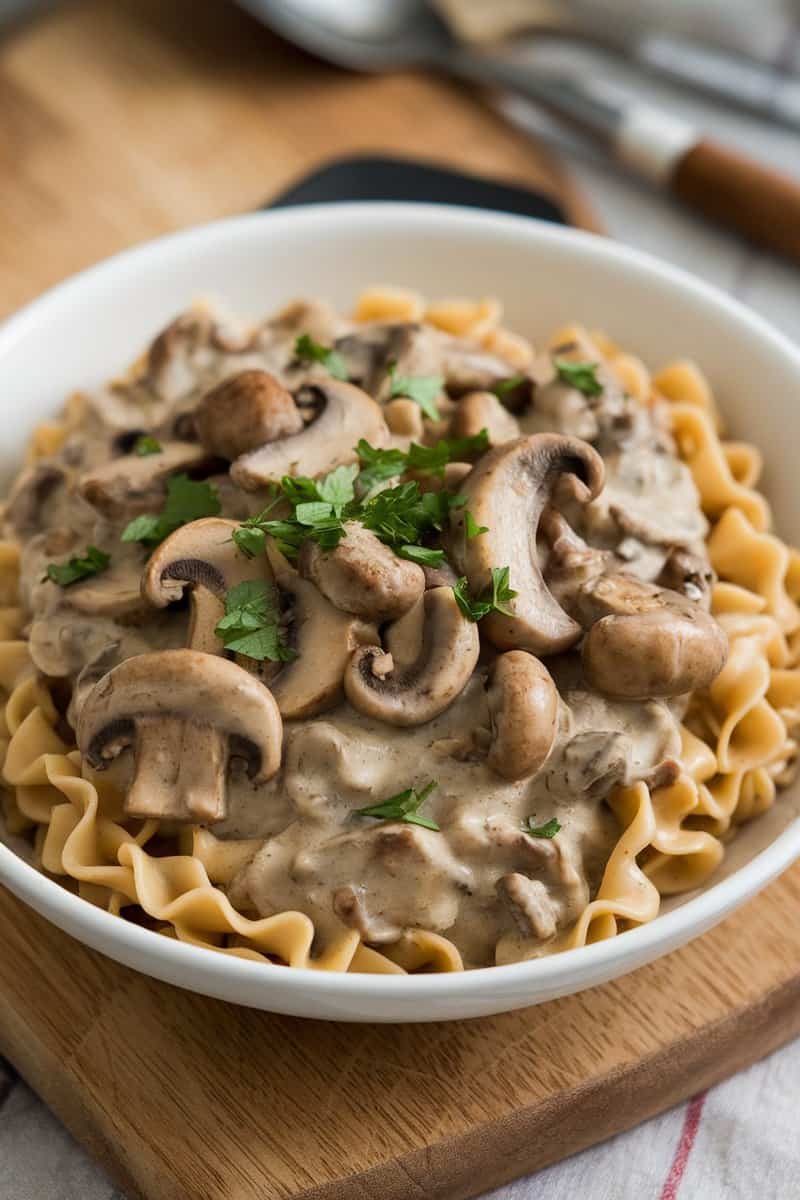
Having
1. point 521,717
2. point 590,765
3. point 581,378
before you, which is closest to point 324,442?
point 581,378

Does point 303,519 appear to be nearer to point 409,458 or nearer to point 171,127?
point 409,458

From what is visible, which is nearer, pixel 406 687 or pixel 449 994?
pixel 449 994

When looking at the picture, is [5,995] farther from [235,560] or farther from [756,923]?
[756,923]

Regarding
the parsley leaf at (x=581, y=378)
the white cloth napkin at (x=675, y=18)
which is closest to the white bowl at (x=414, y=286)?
the parsley leaf at (x=581, y=378)

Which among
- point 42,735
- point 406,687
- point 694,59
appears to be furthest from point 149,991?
point 694,59

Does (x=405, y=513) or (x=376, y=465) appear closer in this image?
(x=405, y=513)

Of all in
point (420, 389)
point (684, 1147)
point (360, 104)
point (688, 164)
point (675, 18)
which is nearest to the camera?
point (684, 1147)
